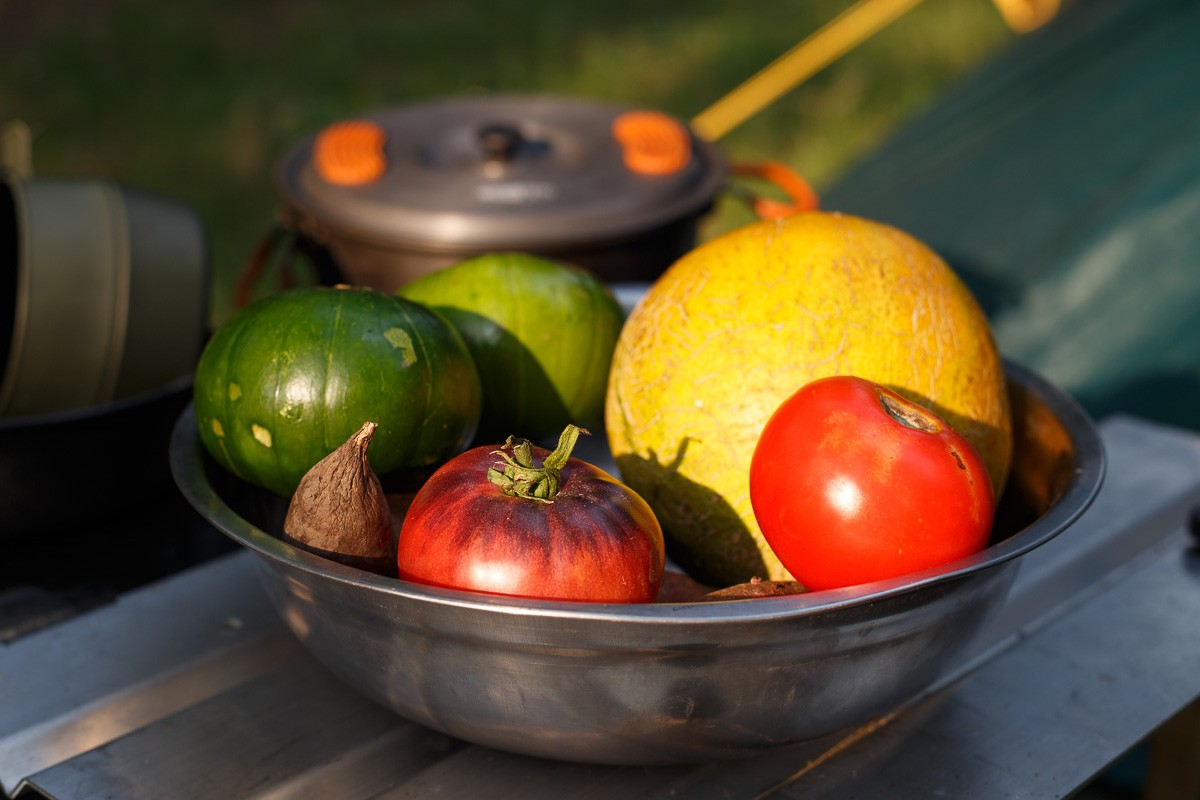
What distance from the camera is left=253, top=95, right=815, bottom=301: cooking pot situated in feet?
5.97

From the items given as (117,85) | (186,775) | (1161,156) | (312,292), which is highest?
(312,292)

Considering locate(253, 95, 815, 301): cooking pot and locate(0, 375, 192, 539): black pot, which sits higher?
locate(253, 95, 815, 301): cooking pot

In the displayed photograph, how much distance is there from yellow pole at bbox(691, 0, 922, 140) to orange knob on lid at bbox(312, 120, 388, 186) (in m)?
2.69

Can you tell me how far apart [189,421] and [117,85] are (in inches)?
196

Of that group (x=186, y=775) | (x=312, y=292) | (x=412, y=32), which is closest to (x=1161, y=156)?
(x=312, y=292)

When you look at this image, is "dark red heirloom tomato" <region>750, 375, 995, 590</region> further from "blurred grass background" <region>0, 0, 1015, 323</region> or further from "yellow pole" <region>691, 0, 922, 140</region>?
"yellow pole" <region>691, 0, 922, 140</region>

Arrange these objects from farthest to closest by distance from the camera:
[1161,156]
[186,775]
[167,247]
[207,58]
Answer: [207,58], [1161,156], [167,247], [186,775]

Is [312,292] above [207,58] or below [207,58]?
above

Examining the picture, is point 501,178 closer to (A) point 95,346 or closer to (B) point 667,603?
(A) point 95,346

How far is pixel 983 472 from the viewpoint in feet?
2.95

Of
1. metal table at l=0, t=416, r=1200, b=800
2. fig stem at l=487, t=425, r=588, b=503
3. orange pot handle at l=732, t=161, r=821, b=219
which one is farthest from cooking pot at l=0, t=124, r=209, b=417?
orange pot handle at l=732, t=161, r=821, b=219

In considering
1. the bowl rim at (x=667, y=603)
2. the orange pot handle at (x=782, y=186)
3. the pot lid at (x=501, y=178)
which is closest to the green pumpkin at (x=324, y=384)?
the bowl rim at (x=667, y=603)

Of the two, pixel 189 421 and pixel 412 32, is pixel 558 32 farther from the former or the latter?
pixel 189 421

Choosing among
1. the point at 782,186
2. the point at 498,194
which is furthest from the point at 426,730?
→ the point at 782,186
